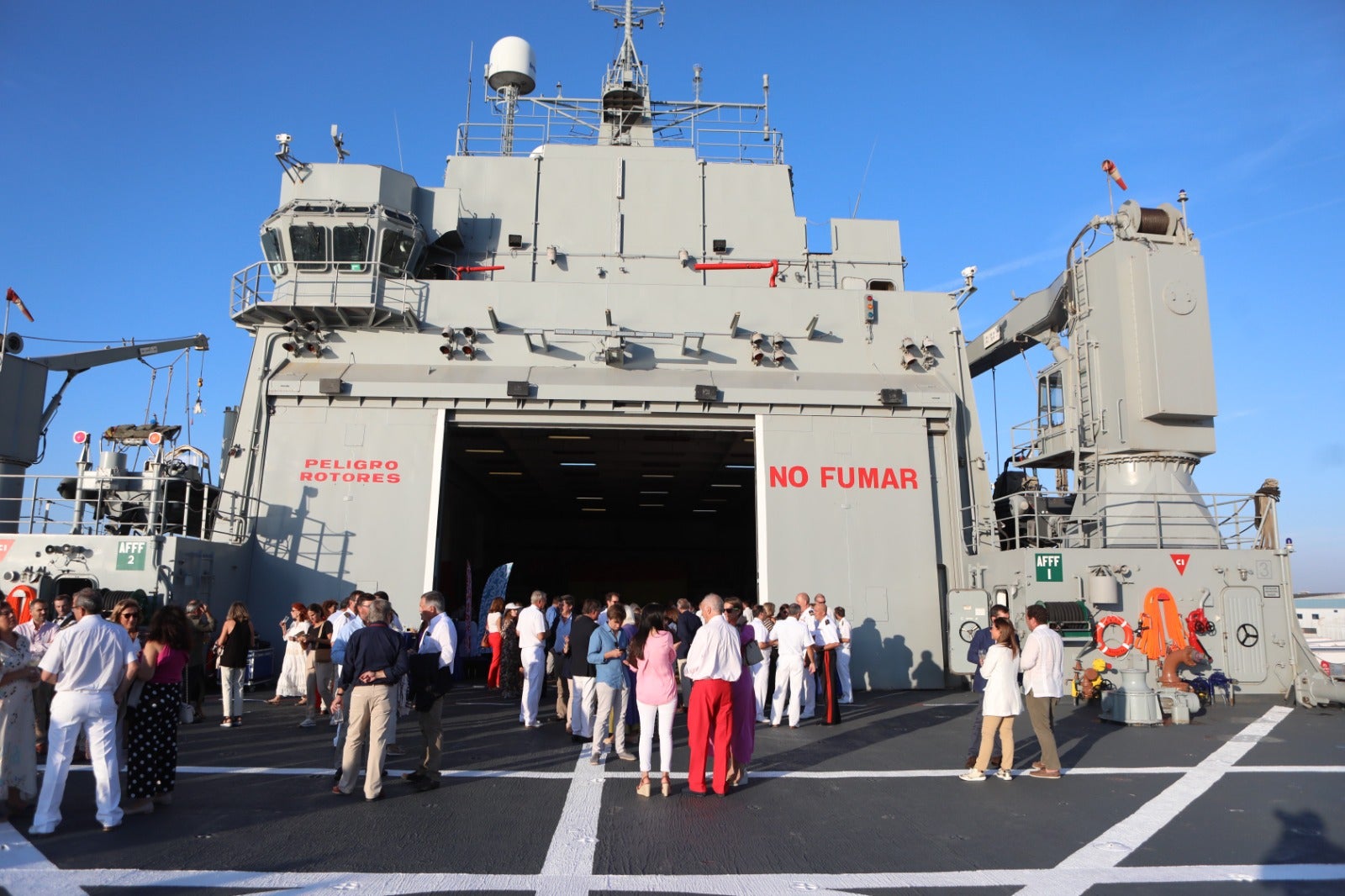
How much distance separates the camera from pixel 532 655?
12.1 m

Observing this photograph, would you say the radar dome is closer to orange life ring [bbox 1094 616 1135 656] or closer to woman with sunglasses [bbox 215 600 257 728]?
woman with sunglasses [bbox 215 600 257 728]

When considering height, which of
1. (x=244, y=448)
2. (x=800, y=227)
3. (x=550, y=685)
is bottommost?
(x=550, y=685)

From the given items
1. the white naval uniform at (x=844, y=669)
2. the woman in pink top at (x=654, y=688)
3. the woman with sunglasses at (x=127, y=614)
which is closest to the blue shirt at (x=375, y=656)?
the woman with sunglasses at (x=127, y=614)

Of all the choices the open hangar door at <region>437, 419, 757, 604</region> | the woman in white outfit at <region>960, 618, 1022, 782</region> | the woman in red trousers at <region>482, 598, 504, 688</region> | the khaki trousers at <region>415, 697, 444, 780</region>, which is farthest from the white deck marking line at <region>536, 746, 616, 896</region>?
the open hangar door at <region>437, 419, 757, 604</region>

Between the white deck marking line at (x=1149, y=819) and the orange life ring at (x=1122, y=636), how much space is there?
338cm

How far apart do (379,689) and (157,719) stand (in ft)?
5.70

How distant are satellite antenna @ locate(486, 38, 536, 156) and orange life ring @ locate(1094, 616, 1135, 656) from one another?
18738mm

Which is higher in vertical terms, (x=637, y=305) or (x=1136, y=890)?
(x=637, y=305)

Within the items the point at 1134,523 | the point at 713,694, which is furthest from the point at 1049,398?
the point at 713,694

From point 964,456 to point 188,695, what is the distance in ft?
47.4

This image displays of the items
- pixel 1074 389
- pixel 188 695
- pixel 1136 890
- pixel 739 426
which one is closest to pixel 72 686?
pixel 188 695

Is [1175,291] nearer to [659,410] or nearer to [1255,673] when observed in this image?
[1255,673]

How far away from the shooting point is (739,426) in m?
17.5

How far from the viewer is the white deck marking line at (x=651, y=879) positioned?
5.30m
